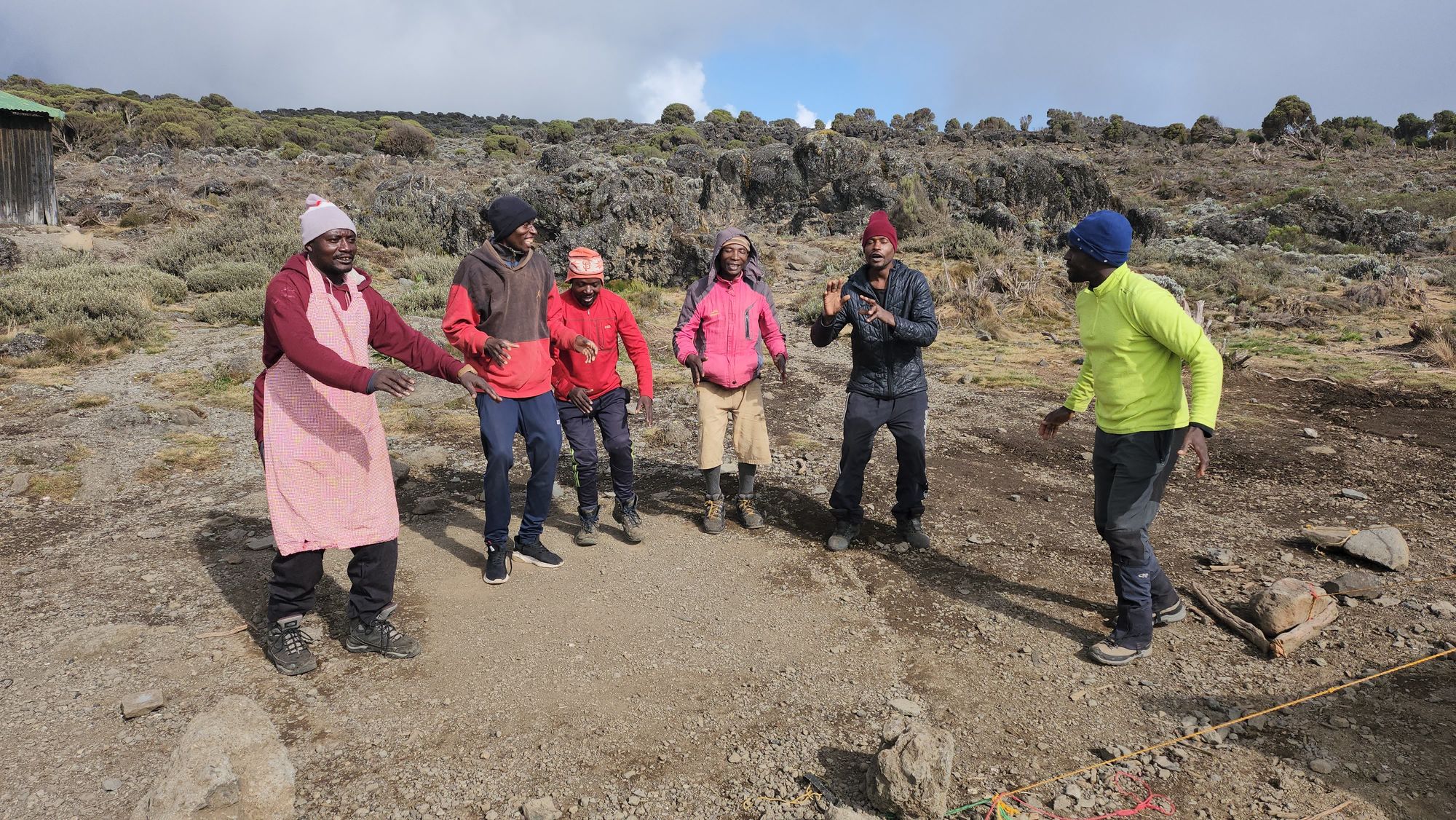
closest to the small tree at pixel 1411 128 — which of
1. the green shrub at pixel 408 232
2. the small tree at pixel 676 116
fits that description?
the small tree at pixel 676 116

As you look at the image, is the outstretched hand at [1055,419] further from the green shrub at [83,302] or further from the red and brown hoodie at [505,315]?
the green shrub at [83,302]

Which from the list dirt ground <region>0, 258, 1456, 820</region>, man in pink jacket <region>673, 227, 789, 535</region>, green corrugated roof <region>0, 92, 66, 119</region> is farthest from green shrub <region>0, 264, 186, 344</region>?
man in pink jacket <region>673, 227, 789, 535</region>

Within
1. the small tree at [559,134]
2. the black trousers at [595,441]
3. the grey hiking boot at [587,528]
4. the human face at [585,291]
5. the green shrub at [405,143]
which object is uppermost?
the small tree at [559,134]

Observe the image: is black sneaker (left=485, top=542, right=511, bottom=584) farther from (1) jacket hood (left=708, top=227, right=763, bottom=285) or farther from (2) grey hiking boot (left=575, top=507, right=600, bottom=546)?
(1) jacket hood (left=708, top=227, right=763, bottom=285)

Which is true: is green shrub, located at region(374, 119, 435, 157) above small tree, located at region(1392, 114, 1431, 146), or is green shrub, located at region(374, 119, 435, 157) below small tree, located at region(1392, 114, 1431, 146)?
below

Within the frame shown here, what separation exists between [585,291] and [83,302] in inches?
336

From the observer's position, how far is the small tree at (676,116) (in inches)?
2248

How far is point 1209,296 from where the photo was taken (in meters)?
14.1

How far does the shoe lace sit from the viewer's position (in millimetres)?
3459

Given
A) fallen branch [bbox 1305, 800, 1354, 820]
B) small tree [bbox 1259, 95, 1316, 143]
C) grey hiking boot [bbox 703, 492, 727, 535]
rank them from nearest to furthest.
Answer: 1. fallen branch [bbox 1305, 800, 1354, 820]
2. grey hiking boot [bbox 703, 492, 727, 535]
3. small tree [bbox 1259, 95, 1316, 143]

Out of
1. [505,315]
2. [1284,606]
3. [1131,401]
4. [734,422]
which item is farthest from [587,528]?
[1284,606]

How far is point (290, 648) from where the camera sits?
3.46 m

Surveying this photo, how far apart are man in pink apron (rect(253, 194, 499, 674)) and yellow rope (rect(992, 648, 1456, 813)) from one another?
2.47 metres

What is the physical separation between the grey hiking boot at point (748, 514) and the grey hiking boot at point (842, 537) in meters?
0.48
